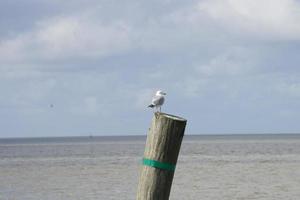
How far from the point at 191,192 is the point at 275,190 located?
12.0 ft

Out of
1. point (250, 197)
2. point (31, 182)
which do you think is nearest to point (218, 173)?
point (31, 182)

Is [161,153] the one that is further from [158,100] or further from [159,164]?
[158,100]

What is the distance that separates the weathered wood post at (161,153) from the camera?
14.7 feet

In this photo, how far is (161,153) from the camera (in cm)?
450

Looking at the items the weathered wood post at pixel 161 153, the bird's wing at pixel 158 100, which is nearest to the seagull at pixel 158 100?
the bird's wing at pixel 158 100

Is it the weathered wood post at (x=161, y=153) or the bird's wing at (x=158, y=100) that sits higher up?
the bird's wing at (x=158, y=100)

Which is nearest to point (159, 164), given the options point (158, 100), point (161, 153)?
point (161, 153)

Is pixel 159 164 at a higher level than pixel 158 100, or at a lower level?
lower

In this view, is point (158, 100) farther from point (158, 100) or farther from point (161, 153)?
point (161, 153)

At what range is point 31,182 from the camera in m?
41.2

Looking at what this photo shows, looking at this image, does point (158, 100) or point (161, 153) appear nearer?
point (161, 153)

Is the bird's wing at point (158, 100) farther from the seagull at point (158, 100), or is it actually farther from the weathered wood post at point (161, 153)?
the weathered wood post at point (161, 153)

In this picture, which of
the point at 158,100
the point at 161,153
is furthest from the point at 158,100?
the point at 161,153

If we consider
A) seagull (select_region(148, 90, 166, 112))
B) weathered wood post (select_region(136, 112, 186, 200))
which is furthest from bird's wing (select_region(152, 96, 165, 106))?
weathered wood post (select_region(136, 112, 186, 200))
